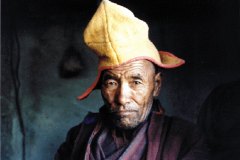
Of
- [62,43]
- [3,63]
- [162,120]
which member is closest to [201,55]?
[162,120]

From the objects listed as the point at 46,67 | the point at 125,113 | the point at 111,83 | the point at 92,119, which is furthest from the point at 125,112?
the point at 46,67

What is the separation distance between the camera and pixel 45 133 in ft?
7.57

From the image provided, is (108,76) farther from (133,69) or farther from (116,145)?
(116,145)

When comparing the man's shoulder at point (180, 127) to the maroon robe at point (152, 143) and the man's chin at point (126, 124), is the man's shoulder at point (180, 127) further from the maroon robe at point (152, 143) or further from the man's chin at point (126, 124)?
the man's chin at point (126, 124)

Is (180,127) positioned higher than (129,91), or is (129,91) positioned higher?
(129,91)

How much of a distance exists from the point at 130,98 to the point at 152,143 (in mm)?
158

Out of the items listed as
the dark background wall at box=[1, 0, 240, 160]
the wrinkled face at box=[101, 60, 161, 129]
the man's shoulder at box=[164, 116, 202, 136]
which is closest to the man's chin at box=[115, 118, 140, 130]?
the wrinkled face at box=[101, 60, 161, 129]

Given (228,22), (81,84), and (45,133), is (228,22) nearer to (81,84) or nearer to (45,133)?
(81,84)

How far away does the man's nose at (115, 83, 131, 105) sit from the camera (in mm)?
1853

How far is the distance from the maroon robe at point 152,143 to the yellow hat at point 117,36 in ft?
0.68

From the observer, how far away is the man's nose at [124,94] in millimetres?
1853

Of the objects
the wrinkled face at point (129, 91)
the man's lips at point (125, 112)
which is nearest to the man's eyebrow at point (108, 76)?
the wrinkled face at point (129, 91)

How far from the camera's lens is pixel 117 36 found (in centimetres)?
185

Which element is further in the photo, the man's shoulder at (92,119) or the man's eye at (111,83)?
the man's shoulder at (92,119)
